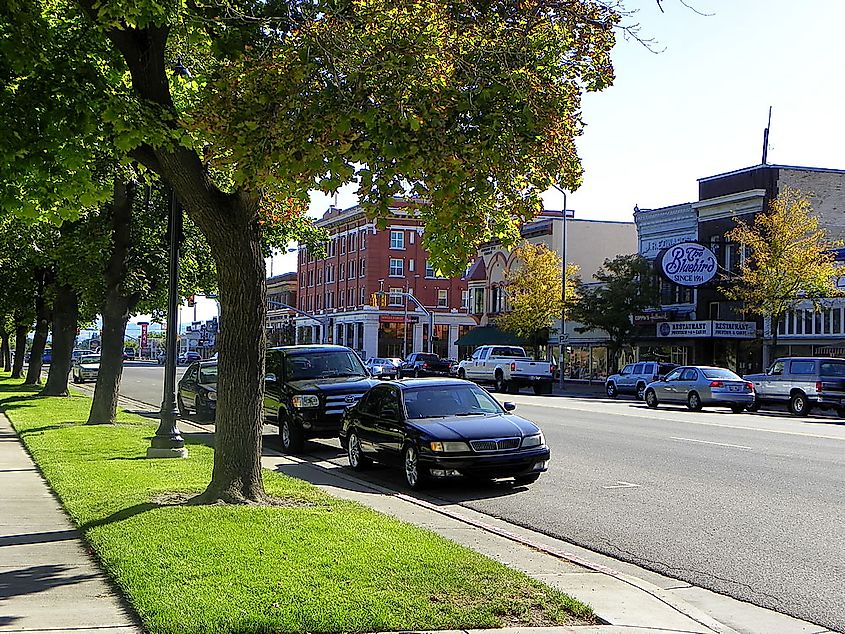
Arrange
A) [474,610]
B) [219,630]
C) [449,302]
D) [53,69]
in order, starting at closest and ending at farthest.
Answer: [219,630] < [474,610] < [53,69] < [449,302]

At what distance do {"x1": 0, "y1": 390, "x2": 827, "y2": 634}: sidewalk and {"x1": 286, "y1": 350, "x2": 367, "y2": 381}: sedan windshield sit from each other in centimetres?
734

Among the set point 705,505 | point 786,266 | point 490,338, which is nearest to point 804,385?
point 786,266

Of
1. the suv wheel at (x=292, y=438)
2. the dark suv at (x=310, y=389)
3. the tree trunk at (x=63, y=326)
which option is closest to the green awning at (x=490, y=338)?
the tree trunk at (x=63, y=326)

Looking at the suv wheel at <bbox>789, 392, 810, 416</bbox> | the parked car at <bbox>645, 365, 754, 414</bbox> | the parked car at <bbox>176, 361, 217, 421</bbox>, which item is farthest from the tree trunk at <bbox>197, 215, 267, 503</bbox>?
the suv wheel at <bbox>789, 392, 810, 416</bbox>

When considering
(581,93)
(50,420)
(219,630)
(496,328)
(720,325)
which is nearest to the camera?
(219,630)

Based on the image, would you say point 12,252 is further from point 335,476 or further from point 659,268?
point 659,268

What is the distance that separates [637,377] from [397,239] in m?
49.4

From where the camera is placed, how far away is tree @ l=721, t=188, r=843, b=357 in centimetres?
4109

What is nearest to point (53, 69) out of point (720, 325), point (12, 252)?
point (12, 252)

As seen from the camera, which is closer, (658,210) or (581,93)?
(581,93)

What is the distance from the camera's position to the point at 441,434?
1349cm

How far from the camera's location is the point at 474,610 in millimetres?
6691

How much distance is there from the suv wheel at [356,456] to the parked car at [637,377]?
30324mm

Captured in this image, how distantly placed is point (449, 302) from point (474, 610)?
8878 cm
